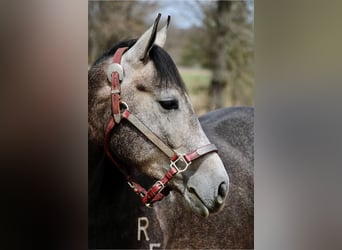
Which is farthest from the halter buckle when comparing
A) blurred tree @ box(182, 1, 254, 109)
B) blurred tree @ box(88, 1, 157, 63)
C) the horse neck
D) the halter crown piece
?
blurred tree @ box(88, 1, 157, 63)

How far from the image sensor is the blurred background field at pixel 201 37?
166 cm

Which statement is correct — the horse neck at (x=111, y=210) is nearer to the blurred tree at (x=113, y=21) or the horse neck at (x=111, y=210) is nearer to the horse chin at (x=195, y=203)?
the horse chin at (x=195, y=203)

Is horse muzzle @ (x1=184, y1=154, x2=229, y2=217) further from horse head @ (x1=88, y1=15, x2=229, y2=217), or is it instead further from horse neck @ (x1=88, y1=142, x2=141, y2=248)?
horse neck @ (x1=88, y1=142, x2=141, y2=248)

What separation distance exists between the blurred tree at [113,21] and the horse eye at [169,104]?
0.48 meters

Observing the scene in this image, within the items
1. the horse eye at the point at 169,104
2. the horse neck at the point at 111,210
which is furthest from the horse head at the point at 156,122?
the horse neck at the point at 111,210

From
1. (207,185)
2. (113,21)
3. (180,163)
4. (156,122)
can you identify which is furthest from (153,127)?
(113,21)

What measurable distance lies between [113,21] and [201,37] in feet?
1.29
